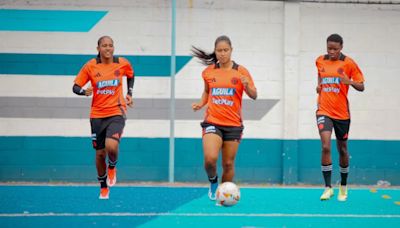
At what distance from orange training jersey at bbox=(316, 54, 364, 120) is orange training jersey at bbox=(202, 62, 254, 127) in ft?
5.24

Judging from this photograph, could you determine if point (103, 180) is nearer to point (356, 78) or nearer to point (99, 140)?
point (99, 140)

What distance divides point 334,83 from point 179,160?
4985 millimetres

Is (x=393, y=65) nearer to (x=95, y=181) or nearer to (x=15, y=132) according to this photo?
(x=95, y=181)

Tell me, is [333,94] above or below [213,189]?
above

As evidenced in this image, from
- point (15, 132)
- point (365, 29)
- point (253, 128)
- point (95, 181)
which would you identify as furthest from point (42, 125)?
point (365, 29)

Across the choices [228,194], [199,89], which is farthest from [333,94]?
[199,89]

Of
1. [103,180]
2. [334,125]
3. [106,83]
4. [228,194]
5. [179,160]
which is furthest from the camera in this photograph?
[179,160]

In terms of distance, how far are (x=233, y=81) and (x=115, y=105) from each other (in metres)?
1.85

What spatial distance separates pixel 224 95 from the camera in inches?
394

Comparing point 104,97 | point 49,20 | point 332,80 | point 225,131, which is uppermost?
point 49,20

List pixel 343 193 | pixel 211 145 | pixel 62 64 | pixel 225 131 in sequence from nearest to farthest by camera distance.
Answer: pixel 211 145 → pixel 225 131 → pixel 343 193 → pixel 62 64

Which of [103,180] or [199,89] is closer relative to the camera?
[103,180]

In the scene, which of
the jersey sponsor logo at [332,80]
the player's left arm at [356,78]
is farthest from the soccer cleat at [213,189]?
the player's left arm at [356,78]

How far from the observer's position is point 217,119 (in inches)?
395
